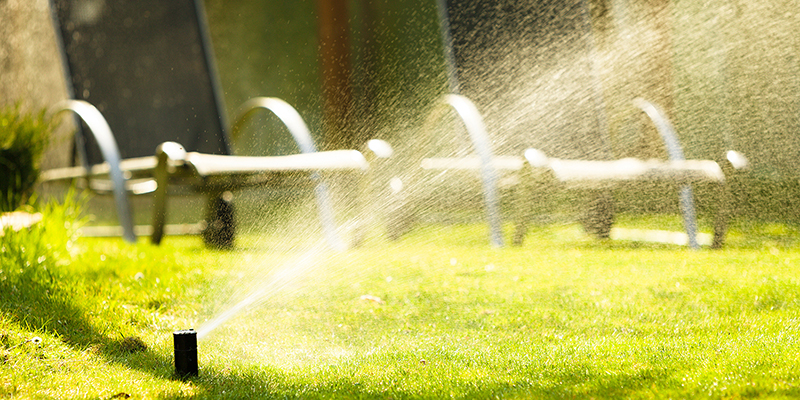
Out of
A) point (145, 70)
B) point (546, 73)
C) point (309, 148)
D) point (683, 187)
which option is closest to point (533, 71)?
point (546, 73)

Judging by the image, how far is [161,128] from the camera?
586cm

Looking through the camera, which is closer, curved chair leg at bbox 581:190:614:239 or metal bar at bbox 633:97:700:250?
metal bar at bbox 633:97:700:250

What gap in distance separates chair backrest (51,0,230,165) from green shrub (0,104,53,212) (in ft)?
4.60

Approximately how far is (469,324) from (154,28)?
15.2 feet

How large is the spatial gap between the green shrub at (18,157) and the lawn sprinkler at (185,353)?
9.34 feet

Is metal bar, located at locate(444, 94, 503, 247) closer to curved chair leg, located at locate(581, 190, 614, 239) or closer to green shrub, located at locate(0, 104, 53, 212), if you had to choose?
curved chair leg, located at locate(581, 190, 614, 239)

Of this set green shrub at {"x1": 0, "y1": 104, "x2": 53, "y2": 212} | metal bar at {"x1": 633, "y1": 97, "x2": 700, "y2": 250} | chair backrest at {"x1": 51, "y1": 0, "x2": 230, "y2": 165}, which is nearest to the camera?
green shrub at {"x1": 0, "y1": 104, "x2": 53, "y2": 212}

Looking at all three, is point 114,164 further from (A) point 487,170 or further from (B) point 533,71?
(B) point 533,71

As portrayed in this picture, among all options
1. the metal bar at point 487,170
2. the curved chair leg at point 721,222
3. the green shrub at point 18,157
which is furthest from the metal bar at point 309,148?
the curved chair leg at point 721,222

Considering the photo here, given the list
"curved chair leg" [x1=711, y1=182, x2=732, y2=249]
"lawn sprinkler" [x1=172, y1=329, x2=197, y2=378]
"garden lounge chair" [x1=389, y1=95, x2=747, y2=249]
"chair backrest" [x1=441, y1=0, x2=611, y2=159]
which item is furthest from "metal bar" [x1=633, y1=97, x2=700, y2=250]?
"lawn sprinkler" [x1=172, y1=329, x2=197, y2=378]

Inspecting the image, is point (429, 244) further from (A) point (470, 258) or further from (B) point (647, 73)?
(B) point (647, 73)

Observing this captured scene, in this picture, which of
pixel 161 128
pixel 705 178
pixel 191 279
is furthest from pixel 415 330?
pixel 161 128

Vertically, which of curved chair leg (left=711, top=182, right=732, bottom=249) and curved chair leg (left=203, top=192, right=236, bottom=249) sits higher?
curved chair leg (left=203, top=192, right=236, bottom=249)

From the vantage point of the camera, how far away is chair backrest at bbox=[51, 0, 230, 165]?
18.8ft
